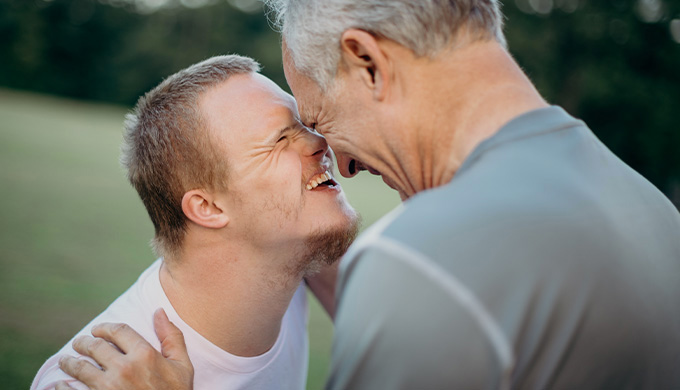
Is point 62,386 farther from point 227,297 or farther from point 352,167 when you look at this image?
point 352,167

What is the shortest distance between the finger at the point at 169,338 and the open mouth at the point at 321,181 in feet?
3.11

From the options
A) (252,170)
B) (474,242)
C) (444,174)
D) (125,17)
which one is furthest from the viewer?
(125,17)

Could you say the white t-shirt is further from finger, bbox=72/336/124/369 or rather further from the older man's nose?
the older man's nose

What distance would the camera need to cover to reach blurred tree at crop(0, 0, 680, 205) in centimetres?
3334

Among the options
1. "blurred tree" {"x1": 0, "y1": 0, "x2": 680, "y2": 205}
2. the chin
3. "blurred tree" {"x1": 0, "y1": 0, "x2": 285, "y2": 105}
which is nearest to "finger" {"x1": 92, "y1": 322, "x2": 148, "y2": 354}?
the chin

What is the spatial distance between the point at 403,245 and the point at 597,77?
1496 inches

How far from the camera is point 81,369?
2354 millimetres

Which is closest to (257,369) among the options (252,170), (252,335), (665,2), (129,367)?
(252,335)

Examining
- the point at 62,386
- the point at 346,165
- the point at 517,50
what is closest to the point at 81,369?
the point at 62,386

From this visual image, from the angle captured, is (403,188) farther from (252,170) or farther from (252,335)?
(252,335)

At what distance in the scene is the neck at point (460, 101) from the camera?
6.02 ft

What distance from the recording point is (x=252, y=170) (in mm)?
2879

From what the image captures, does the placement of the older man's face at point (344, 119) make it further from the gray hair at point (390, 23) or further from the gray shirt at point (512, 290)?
the gray shirt at point (512, 290)

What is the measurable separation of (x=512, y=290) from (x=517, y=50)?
3790 cm
